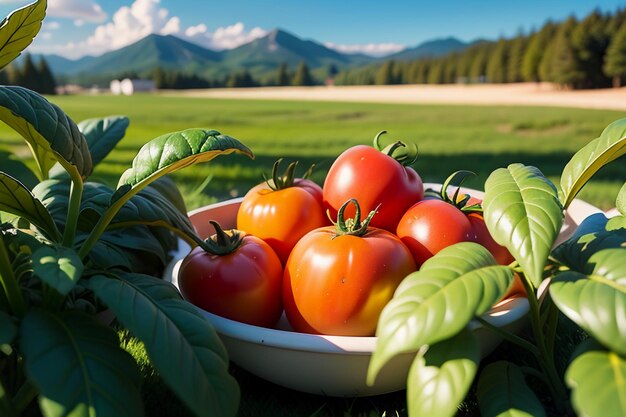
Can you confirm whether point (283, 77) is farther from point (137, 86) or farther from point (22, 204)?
point (22, 204)

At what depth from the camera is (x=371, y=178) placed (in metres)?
1.06

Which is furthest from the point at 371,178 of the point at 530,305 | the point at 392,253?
the point at 530,305

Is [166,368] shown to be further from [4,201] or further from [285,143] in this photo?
[285,143]

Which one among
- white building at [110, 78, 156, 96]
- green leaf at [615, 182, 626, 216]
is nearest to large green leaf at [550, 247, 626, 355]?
green leaf at [615, 182, 626, 216]

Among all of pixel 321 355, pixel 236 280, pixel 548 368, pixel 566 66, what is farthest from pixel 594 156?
pixel 566 66

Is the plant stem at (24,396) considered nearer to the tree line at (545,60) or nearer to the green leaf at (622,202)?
the green leaf at (622,202)

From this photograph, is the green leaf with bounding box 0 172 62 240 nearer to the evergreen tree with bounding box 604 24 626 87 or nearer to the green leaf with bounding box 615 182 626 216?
the green leaf with bounding box 615 182 626 216

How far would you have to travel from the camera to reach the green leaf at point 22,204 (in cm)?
82

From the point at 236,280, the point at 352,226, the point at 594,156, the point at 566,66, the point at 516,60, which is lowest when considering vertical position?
the point at 236,280

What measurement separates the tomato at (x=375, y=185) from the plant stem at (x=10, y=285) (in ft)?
2.00

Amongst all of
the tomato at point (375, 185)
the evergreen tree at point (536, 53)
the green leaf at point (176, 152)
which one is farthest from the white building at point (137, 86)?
the green leaf at point (176, 152)

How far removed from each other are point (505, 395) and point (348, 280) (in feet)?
0.97

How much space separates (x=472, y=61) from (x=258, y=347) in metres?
39.5

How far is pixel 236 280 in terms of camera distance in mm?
973
